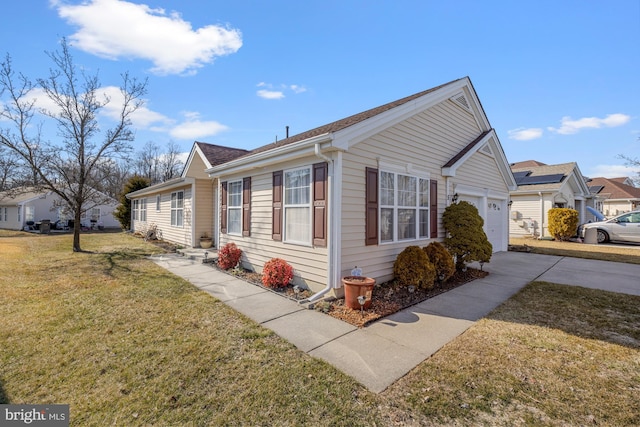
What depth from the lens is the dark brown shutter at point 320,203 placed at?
18.6 feet

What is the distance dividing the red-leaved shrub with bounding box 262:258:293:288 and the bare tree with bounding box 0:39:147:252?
1109 centimetres

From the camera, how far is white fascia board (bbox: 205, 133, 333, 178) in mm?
5424

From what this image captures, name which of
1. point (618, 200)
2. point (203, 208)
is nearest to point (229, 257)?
point (203, 208)

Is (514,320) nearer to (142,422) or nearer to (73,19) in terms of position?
(142,422)

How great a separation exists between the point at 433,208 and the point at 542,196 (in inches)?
539

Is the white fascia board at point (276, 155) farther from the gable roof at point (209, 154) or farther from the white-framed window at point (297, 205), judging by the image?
the gable roof at point (209, 154)

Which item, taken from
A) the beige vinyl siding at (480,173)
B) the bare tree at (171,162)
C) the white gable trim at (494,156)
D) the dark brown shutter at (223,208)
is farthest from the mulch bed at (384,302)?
the bare tree at (171,162)

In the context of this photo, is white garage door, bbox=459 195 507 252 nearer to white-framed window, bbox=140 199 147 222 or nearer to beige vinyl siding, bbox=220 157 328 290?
beige vinyl siding, bbox=220 157 328 290

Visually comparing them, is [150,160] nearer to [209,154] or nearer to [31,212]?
[31,212]

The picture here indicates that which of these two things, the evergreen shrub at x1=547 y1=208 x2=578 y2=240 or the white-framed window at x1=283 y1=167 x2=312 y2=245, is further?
the evergreen shrub at x1=547 y1=208 x2=578 y2=240

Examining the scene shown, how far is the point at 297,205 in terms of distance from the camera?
6.43 metres

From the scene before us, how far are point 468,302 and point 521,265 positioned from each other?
5.07m

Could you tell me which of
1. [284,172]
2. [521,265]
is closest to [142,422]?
[284,172]

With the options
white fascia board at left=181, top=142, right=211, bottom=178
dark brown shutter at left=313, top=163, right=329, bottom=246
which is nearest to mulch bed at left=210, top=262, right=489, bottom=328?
dark brown shutter at left=313, top=163, right=329, bottom=246
